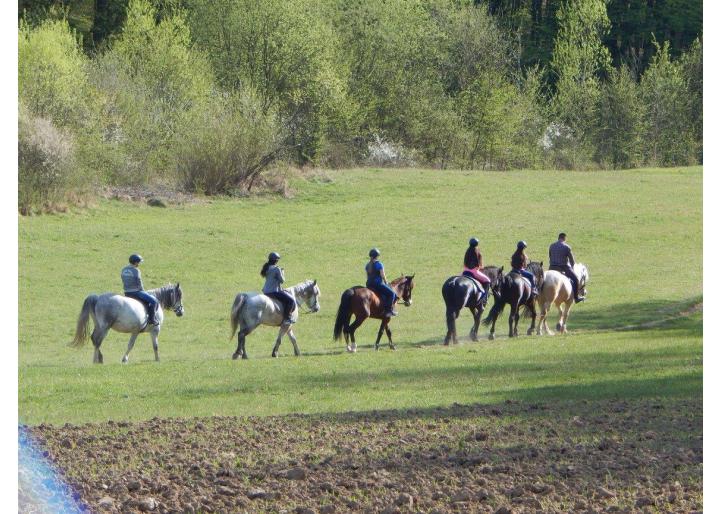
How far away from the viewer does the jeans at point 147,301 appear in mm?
22969

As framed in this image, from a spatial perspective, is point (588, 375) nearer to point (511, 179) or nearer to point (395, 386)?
point (395, 386)

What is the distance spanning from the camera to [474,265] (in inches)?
1036

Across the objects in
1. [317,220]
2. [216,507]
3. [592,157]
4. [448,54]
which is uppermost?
[448,54]

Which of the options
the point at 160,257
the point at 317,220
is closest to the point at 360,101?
the point at 317,220

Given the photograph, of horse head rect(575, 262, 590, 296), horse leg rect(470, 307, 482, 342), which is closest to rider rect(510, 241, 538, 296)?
horse leg rect(470, 307, 482, 342)

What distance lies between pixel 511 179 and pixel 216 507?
167 ft

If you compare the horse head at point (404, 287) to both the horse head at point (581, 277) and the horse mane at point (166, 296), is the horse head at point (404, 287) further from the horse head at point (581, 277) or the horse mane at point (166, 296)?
the horse head at point (581, 277)

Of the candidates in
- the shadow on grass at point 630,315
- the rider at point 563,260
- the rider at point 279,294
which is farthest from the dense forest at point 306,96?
the rider at point 279,294

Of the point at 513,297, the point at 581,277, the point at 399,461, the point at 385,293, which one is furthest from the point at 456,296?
the point at 399,461

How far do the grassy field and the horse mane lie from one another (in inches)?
49.5

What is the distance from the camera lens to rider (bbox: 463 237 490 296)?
26109mm

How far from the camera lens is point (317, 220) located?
157 feet

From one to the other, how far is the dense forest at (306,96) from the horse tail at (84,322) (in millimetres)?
22271

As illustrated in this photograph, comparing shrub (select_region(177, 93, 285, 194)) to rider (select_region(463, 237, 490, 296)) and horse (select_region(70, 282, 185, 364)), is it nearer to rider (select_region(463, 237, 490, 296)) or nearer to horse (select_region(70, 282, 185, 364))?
rider (select_region(463, 237, 490, 296))
